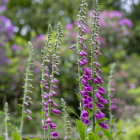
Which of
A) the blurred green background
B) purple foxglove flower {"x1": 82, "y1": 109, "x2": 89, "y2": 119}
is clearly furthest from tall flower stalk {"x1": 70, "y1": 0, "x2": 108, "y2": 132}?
the blurred green background

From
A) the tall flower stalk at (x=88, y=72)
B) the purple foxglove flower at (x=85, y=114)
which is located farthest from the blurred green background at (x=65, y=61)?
the purple foxglove flower at (x=85, y=114)

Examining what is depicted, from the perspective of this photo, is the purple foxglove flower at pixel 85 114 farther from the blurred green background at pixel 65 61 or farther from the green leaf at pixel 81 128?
the blurred green background at pixel 65 61

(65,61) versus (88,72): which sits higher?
(65,61)

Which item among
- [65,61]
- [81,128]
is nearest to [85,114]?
[81,128]

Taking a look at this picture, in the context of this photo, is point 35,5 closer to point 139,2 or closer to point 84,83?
point 139,2

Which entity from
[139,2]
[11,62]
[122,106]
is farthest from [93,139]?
[139,2]

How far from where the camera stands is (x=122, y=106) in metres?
7.46

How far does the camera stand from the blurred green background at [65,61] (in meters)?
6.72

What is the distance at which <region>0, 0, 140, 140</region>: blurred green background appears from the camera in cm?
672

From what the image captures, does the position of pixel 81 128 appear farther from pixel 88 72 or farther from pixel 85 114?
pixel 88 72

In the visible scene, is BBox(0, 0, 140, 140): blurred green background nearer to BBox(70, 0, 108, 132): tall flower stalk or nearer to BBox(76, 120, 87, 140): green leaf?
BBox(70, 0, 108, 132): tall flower stalk

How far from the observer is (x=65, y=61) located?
7.62 meters

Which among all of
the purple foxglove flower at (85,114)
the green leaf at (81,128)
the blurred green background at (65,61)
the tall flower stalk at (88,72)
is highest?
the blurred green background at (65,61)

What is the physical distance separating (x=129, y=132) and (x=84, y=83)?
12.9ft
